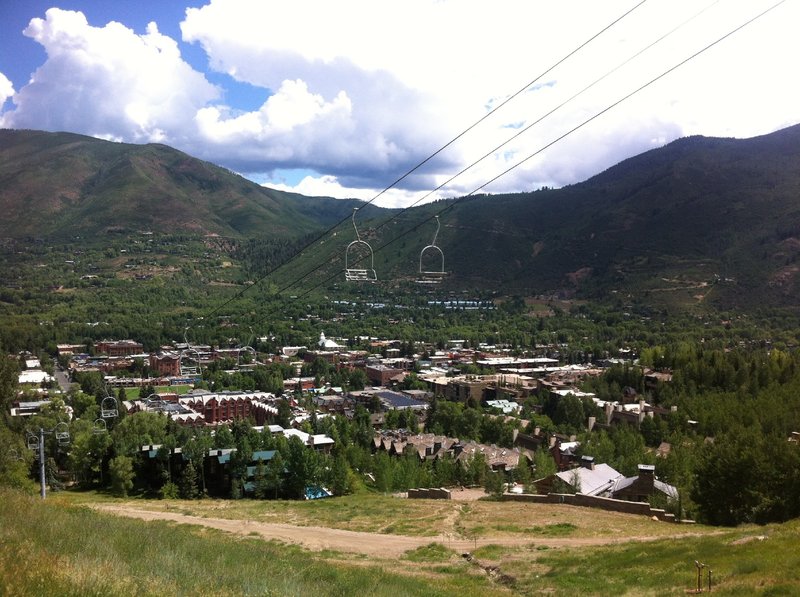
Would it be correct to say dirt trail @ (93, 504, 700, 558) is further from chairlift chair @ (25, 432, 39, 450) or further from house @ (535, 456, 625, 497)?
chairlift chair @ (25, 432, 39, 450)

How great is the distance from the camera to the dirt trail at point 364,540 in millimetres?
18062

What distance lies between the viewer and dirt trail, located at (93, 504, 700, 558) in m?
18.1

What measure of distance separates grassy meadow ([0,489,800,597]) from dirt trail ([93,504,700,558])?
0.27m

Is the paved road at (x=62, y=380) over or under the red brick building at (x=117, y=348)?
under

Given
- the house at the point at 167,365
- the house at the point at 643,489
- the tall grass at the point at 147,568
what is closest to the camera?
the tall grass at the point at 147,568

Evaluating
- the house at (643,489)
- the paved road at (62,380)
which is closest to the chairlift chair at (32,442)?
the house at (643,489)

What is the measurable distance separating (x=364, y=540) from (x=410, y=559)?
298cm

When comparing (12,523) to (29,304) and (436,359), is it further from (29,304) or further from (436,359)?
(29,304)

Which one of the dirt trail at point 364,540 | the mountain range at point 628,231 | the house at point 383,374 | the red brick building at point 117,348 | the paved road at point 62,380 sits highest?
the mountain range at point 628,231

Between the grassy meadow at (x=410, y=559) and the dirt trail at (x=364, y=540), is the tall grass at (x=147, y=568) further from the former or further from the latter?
the dirt trail at (x=364, y=540)

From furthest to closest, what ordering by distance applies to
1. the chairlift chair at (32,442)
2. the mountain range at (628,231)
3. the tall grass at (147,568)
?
the mountain range at (628,231) < the chairlift chair at (32,442) < the tall grass at (147,568)

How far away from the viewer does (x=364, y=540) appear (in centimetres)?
1939

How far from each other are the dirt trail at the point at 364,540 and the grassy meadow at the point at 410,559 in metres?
0.27

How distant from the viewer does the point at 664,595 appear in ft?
37.0
